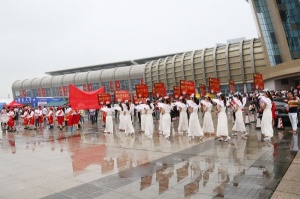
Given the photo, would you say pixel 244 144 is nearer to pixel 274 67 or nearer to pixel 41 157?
pixel 41 157

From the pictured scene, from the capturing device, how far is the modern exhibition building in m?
37.1

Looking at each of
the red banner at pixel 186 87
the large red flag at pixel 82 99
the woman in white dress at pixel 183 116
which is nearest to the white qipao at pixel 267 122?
the woman in white dress at pixel 183 116

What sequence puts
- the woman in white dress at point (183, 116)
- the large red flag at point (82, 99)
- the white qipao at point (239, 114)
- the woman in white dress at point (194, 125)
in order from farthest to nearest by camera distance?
1. the large red flag at point (82, 99)
2. the woman in white dress at point (183, 116)
3. the woman in white dress at point (194, 125)
4. the white qipao at point (239, 114)

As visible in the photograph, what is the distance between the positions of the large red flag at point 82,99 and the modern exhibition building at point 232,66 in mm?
27983

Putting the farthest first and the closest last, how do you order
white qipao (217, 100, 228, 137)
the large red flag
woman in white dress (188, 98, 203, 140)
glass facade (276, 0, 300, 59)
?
glass facade (276, 0, 300, 59), the large red flag, woman in white dress (188, 98, 203, 140), white qipao (217, 100, 228, 137)

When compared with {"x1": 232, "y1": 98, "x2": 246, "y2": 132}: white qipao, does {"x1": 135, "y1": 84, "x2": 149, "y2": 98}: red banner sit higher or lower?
higher

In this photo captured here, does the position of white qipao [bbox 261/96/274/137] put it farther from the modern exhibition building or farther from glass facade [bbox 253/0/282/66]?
glass facade [bbox 253/0/282/66]

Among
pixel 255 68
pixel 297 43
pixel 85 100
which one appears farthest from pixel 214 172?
pixel 255 68

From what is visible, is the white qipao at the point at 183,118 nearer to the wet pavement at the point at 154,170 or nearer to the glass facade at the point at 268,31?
the wet pavement at the point at 154,170

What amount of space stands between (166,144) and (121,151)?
1872mm

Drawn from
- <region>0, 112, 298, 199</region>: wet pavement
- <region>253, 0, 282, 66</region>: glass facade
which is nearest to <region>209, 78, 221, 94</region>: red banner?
<region>0, 112, 298, 199</region>: wet pavement

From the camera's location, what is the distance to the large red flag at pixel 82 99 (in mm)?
16953

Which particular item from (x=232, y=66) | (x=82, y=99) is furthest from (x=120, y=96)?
(x=232, y=66)

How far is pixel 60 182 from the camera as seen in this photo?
6.18 m
